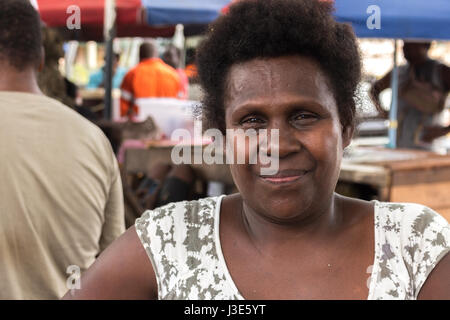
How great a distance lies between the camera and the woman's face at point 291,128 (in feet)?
4.47

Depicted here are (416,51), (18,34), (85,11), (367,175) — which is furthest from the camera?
(416,51)

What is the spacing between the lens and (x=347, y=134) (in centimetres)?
155

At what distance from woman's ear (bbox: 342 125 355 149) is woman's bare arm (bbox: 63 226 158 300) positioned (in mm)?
581

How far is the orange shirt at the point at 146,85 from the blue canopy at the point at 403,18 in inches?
127

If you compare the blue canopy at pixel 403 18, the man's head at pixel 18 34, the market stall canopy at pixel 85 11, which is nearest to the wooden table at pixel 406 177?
the blue canopy at pixel 403 18

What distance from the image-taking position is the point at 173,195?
4.14 m

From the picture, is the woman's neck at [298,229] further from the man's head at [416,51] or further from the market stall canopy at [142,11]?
the man's head at [416,51]

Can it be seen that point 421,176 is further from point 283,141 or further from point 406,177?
point 283,141

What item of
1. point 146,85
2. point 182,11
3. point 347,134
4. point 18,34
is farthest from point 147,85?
point 347,134

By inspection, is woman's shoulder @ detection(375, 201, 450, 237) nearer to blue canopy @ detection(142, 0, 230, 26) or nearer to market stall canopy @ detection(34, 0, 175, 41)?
blue canopy @ detection(142, 0, 230, 26)

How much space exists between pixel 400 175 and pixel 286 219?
264 centimetres

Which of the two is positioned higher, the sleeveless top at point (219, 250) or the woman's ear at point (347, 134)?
the woman's ear at point (347, 134)

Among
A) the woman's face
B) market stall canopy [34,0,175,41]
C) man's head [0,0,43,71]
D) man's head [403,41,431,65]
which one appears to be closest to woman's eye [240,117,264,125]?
the woman's face

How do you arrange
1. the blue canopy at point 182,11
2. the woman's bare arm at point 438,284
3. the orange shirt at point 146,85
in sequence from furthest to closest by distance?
the orange shirt at point 146,85 < the blue canopy at point 182,11 < the woman's bare arm at point 438,284
